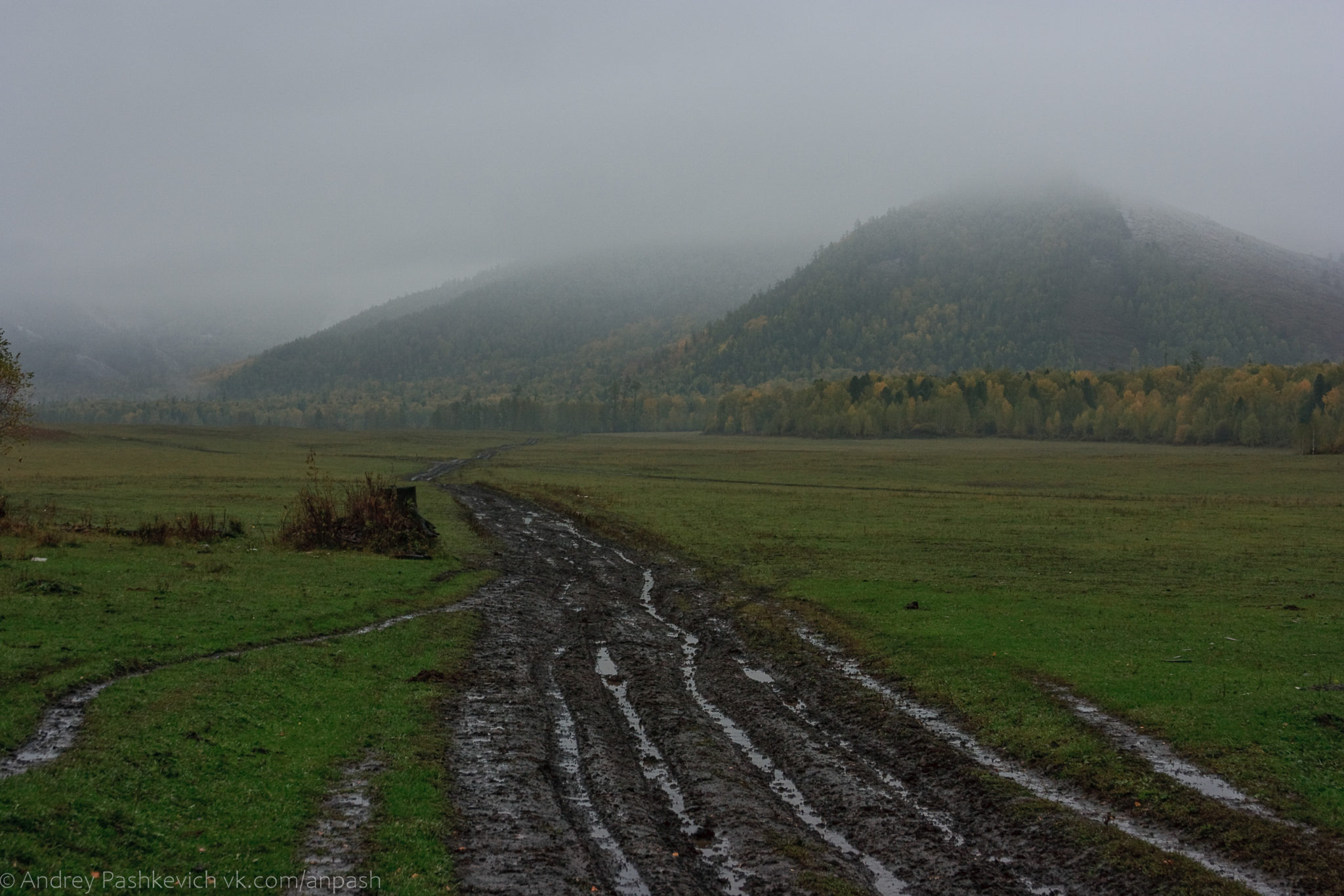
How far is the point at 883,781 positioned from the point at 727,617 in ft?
49.4

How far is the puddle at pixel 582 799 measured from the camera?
41.5 feet

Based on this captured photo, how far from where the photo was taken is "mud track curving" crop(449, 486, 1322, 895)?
510 inches

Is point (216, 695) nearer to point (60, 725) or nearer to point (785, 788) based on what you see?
point (60, 725)

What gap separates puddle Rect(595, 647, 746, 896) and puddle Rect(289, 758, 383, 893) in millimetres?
5238

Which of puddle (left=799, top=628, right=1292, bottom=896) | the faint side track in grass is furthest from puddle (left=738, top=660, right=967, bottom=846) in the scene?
the faint side track in grass

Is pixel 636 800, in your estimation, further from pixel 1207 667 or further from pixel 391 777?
pixel 1207 667

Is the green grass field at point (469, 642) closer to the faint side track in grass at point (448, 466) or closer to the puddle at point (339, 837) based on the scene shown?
the puddle at point (339, 837)

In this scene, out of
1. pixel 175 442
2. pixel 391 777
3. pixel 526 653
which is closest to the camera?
pixel 391 777

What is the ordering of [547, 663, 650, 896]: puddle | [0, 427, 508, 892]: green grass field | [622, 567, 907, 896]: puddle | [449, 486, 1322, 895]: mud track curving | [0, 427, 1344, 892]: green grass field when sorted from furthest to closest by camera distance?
[622, 567, 907, 896]: puddle → [0, 427, 1344, 892]: green grass field → [449, 486, 1322, 895]: mud track curving → [547, 663, 650, 896]: puddle → [0, 427, 508, 892]: green grass field

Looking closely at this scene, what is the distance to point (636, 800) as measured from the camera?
15633mm

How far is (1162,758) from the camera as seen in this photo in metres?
16.8

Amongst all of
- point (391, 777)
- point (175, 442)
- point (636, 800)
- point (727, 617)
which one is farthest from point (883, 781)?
point (175, 442)

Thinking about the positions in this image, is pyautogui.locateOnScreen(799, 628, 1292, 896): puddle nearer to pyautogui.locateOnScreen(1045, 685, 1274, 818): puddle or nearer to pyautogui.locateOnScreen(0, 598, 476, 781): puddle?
pyautogui.locateOnScreen(1045, 685, 1274, 818): puddle

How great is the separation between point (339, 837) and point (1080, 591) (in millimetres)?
30285
